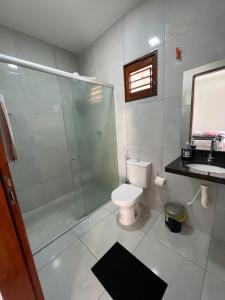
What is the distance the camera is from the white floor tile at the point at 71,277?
1052mm

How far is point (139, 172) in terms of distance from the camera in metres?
1.79

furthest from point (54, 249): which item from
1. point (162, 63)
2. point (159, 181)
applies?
point (162, 63)

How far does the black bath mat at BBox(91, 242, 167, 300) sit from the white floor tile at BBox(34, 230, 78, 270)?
17.0 inches

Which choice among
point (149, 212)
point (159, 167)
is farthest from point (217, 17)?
point (149, 212)

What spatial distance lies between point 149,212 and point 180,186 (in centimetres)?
62

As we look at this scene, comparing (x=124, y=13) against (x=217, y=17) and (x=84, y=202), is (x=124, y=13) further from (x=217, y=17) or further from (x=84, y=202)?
(x=84, y=202)

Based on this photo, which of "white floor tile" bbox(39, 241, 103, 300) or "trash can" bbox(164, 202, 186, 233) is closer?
"white floor tile" bbox(39, 241, 103, 300)

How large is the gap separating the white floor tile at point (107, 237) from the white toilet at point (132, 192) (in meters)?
0.13

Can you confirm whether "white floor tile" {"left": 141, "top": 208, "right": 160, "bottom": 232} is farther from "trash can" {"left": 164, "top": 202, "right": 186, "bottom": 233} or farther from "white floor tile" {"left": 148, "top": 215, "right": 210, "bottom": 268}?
"trash can" {"left": 164, "top": 202, "right": 186, "bottom": 233}

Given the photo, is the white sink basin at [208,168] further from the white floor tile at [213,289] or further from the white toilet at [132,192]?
the white floor tile at [213,289]

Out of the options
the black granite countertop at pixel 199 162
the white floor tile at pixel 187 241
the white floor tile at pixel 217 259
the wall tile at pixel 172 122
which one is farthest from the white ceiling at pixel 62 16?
the white floor tile at pixel 217 259

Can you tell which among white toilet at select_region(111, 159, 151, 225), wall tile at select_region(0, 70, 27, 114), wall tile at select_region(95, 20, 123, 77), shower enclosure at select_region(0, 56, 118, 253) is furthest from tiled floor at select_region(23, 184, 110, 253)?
wall tile at select_region(95, 20, 123, 77)

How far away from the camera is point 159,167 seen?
172cm

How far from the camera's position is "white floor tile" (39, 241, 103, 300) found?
1052mm
